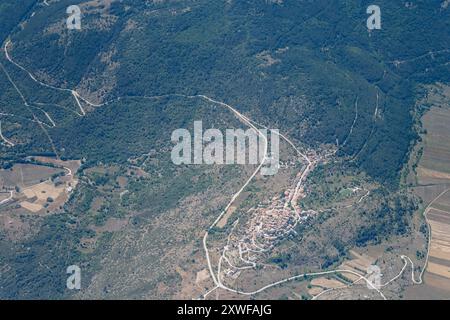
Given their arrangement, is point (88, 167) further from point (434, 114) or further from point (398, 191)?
point (434, 114)

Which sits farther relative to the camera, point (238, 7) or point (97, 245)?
point (238, 7)

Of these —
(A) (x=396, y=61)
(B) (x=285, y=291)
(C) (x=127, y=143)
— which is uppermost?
(A) (x=396, y=61)

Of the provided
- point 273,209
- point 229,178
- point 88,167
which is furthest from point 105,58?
point 273,209

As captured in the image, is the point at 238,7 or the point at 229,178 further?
the point at 238,7

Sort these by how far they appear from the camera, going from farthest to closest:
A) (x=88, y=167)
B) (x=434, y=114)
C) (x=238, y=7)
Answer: (x=238, y=7) → (x=434, y=114) → (x=88, y=167)

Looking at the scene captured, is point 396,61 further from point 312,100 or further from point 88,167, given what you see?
point 88,167

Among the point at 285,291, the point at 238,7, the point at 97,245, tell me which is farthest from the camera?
the point at 238,7

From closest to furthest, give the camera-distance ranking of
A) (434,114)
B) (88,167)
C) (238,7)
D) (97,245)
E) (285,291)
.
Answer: (285,291), (97,245), (88,167), (434,114), (238,7)

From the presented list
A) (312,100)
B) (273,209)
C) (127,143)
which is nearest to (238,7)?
(312,100)

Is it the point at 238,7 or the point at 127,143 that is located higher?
the point at 238,7
